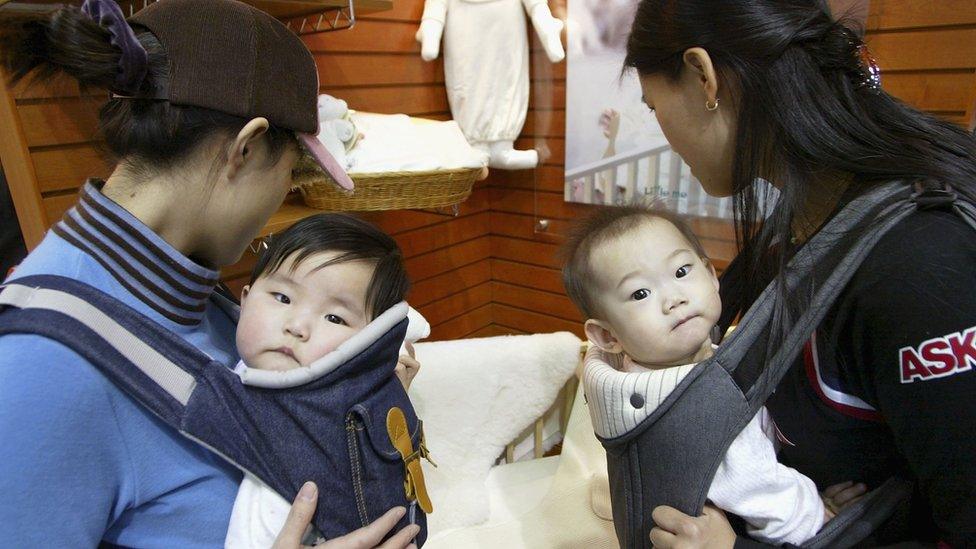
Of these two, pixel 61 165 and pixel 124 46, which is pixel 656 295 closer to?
pixel 124 46

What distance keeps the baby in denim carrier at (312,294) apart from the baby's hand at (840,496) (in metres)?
0.73

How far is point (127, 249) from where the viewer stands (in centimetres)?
73

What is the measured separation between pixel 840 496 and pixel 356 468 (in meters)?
0.71

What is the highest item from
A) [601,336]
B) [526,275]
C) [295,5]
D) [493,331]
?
[295,5]

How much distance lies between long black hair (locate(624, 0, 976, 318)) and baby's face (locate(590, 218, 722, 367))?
0.13 metres

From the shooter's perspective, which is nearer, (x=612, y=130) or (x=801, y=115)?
(x=801, y=115)

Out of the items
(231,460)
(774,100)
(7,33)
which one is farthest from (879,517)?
(7,33)

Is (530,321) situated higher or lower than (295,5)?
lower

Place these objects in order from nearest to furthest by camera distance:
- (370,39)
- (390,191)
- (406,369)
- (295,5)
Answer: (406,369) < (295,5) < (390,191) < (370,39)

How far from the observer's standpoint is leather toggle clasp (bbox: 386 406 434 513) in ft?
2.93

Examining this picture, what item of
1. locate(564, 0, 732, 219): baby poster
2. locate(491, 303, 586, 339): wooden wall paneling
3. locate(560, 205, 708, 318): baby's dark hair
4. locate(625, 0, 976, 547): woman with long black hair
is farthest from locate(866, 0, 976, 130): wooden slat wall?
locate(491, 303, 586, 339): wooden wall paneling

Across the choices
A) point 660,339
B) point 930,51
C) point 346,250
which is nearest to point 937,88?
point 930,51

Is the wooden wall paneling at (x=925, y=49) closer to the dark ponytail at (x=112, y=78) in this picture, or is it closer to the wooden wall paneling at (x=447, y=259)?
the wooden wall paneling at (x=447, y=259)

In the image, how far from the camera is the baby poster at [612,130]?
83.6 inches
